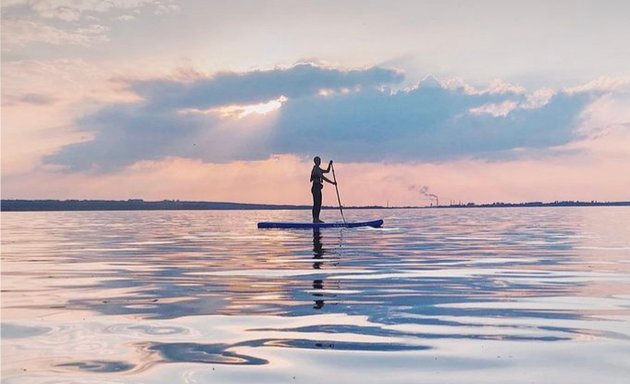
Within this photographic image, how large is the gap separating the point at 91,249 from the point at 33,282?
8968 millimetres

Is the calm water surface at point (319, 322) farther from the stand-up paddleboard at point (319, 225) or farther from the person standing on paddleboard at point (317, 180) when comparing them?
the person standing on paddleboard at point (317, 180)

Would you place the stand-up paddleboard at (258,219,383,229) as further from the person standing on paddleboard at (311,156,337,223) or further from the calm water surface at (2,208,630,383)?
the calm water surface at (2,208,630,383)

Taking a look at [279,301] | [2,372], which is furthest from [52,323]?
[279,301]

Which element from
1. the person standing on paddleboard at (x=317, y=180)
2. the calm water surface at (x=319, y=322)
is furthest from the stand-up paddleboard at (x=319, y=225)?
the calm water surface at (x=319, y=322)

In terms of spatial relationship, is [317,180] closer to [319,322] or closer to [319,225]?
[319,225]

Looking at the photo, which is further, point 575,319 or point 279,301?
point 279,301

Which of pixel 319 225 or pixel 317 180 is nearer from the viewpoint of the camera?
pixel 319 225

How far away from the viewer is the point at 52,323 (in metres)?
8.02

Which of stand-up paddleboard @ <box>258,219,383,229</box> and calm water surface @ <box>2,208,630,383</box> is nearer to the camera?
calm water surface @ <box>2,208,630,383</box>

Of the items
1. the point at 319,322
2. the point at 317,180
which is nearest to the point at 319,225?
the point at 317,180

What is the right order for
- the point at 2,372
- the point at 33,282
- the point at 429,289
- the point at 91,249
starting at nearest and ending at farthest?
the point at 2,372 → the point at 429,289 → the point at 33,282 → the point at 91,249

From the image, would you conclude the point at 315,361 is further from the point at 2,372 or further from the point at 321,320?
the point at 2,372

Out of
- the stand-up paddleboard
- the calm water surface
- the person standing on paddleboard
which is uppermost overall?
the person standing on paddleboard

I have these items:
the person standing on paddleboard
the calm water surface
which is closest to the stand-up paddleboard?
the person standing on paddleboard
